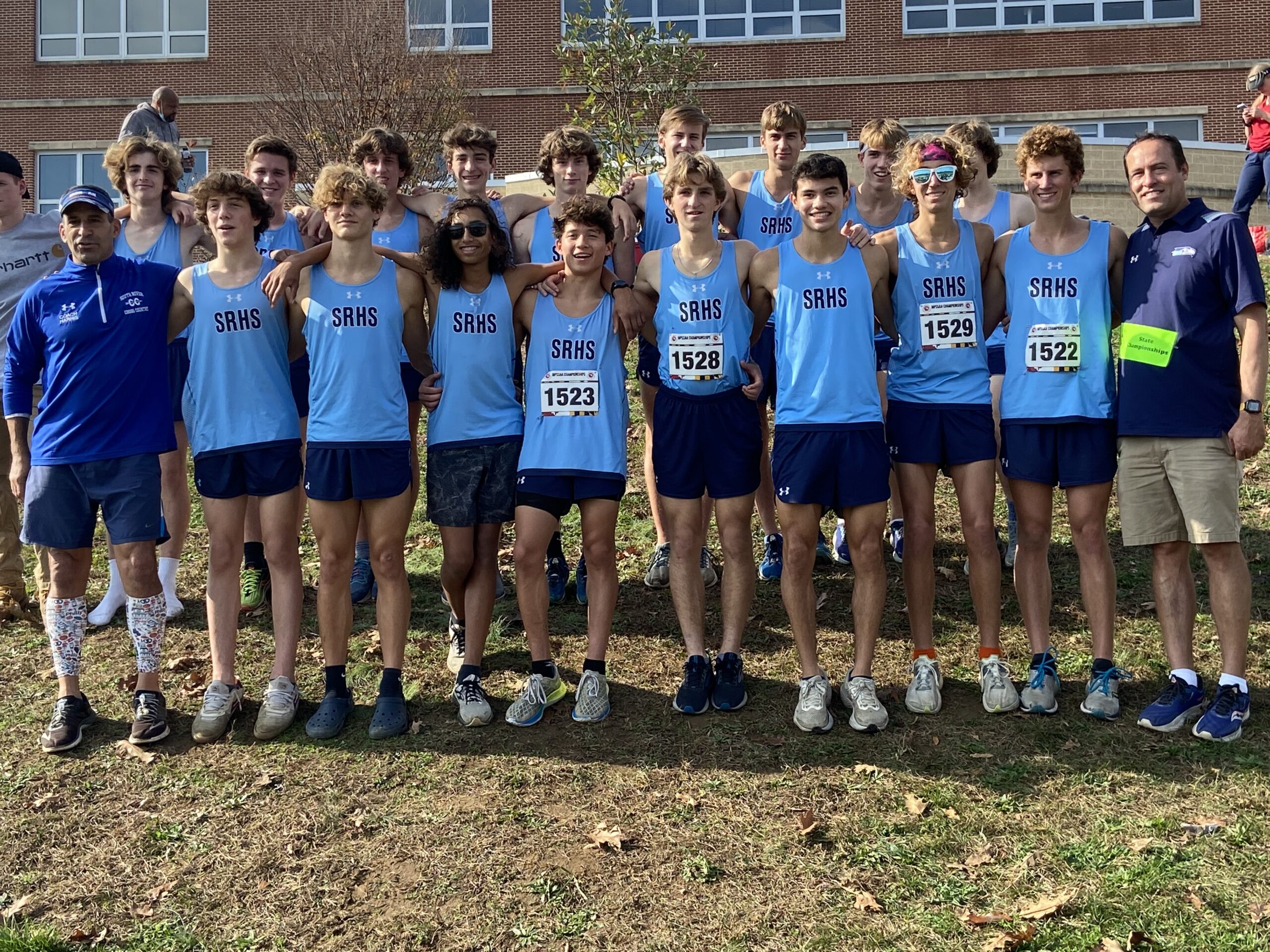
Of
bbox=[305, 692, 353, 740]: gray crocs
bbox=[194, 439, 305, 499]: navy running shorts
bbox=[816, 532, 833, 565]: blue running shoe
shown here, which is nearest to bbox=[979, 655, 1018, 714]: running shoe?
bbox=[816, 532, 833, 565]: blue running shoe

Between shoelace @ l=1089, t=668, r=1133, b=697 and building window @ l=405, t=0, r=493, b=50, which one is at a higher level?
building window @ l=405, t=0, r=493, b=50

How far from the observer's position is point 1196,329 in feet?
16.4

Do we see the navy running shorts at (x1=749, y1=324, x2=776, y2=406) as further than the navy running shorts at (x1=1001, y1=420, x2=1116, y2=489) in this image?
Yes

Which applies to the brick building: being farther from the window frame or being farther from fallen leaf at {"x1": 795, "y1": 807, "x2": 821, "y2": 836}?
fallen leaf at {"x1": 795, "y1": 807, "x2": 821, "y2": 836}

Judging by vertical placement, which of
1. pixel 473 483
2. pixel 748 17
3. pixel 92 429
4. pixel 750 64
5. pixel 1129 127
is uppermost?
pixel 748 17

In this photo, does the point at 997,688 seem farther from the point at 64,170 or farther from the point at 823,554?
the point at 64,170

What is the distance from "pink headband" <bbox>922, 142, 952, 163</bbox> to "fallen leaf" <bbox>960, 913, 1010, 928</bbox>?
319 cm

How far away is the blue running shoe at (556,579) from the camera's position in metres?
6.80

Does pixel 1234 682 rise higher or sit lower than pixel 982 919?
higher

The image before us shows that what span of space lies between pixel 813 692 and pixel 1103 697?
128 cm

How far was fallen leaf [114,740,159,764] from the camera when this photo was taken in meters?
5.17

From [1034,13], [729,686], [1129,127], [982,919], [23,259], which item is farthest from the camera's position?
[1034,13]

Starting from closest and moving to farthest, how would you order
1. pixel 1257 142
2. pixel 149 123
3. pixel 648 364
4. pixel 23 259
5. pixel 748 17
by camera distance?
1. pixel 648 364
2. pixel 23 259
3. pixel 1257 142
4. pixel 149 123
5. pixel 748 17

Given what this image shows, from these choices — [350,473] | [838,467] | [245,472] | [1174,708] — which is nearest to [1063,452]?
[838,467]
